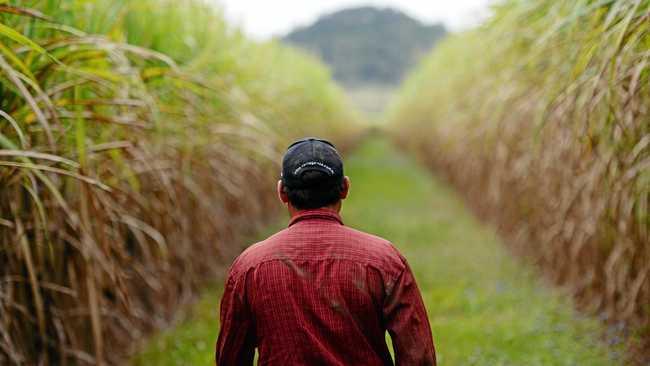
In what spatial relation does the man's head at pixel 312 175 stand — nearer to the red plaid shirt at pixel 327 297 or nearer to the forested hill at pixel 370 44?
the red plaid shirt at pixel 327 297

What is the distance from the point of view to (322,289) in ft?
4.97

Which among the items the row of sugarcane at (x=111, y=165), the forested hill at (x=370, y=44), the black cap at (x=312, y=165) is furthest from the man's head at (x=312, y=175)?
the forested hill at (x=370, y=44)

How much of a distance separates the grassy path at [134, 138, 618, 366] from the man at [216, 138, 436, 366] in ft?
6.72

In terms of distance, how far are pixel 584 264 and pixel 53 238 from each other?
3040 mm

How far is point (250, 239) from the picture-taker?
630cm

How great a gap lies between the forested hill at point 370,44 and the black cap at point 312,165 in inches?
3233

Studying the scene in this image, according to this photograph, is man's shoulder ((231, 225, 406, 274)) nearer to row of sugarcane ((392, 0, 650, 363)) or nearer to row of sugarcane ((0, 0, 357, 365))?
row of sugarcane ((0, 0, 357, 365))

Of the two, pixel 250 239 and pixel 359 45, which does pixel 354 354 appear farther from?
pixel 359 45

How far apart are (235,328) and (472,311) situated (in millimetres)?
3289

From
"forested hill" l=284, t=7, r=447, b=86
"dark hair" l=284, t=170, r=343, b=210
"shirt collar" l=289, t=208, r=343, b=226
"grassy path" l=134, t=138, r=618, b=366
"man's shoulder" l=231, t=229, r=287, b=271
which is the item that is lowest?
"grassy path" l=134, t=138, r=618, b=366

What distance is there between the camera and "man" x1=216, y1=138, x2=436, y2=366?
1.51m

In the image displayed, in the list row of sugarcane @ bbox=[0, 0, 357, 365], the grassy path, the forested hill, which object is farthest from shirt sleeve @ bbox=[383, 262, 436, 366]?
the forested hill

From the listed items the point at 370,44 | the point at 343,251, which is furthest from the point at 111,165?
the point at 370,44

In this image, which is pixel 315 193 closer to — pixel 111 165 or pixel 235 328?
pixel 235 328
